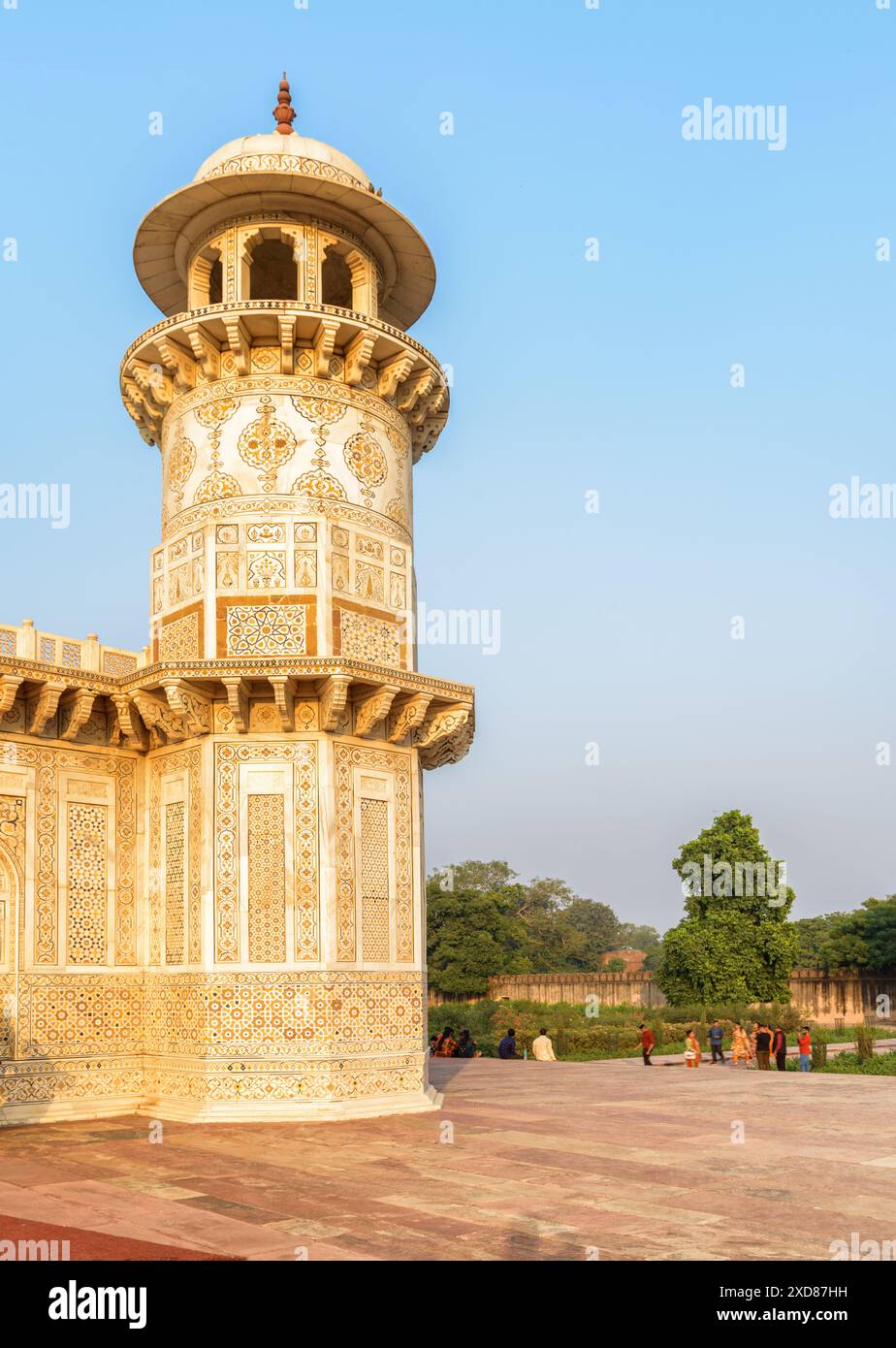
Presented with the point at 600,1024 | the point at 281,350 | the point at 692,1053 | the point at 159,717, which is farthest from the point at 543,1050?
the point at 281,350

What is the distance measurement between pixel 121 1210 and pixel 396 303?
1513 cm

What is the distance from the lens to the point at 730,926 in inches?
1688

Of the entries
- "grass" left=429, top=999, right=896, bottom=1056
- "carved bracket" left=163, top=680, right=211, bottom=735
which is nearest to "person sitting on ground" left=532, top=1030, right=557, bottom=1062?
"grass" left=429, top=999, right=896, bottom=1056

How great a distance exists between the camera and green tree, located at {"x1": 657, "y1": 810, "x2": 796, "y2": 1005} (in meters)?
42.4

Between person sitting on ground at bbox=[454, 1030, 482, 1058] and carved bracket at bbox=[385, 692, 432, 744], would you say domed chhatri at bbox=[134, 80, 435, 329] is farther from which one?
person sitting on ground at bbox=[454, 1030, 482, 1058]

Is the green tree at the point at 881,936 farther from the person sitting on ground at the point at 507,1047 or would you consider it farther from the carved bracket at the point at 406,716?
the carved bracket at the point at 406,716

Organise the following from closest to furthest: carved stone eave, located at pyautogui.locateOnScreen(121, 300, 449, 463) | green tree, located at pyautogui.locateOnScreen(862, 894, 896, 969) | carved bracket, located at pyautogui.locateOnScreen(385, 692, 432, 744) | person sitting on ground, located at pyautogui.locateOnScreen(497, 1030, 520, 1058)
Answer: carved bracket, located at pyautogui.locateOnScreen(385, 692, 432, 744) < carved stone eave, located at pyautogui.locateOnScreen(121, 300, 449, 463) < person sitting on ground, located at pyautogui.locateOnScreen(497, 1030, 520, 1058) < green tree, located at pyautogui.locateOnScreen(862, 894, 896, 969)

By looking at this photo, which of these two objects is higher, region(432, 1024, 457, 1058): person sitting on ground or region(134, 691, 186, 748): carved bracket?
region(134, 691, 186, 748): carved bracket

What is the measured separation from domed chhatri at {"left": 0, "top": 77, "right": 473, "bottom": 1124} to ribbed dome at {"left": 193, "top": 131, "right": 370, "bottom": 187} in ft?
0.24

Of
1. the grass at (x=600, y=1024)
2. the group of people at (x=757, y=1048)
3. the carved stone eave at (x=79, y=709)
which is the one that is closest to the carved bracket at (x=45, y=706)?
the carved stone eave at (x=79, y=709)
